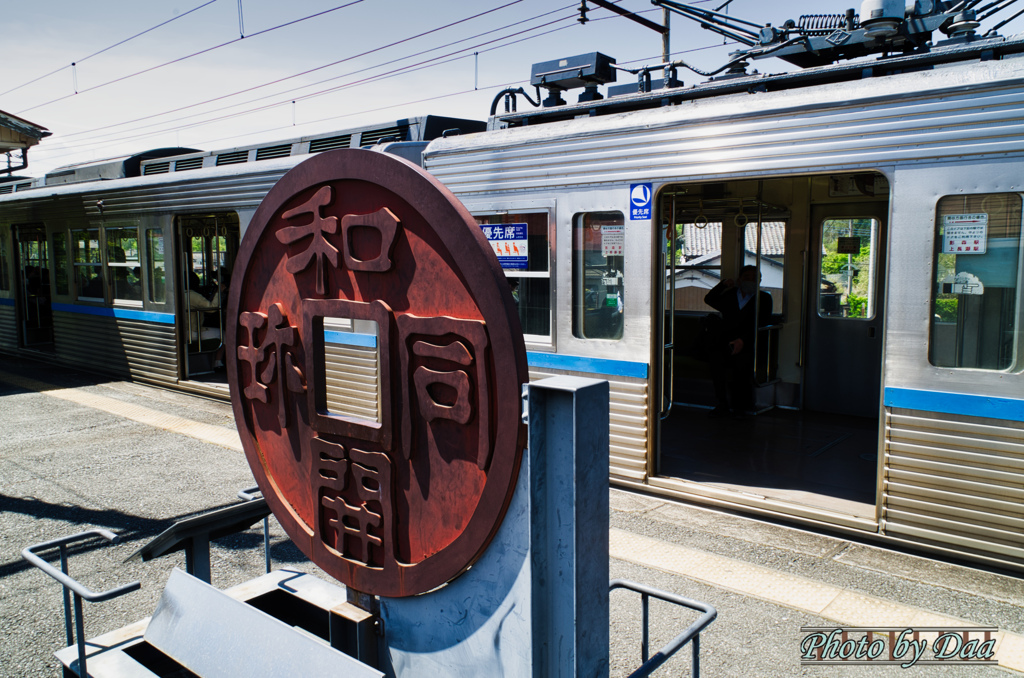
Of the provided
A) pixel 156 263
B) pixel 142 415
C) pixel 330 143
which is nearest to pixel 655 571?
pixel 330 143

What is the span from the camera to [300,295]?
2.57 meters

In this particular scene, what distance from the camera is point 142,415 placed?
8977mm

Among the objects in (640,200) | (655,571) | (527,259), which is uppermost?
(640,200)

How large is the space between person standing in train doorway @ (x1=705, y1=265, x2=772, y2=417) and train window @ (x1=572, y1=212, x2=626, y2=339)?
8.60 ft

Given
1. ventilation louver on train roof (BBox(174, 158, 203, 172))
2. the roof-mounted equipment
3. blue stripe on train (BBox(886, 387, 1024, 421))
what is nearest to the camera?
blue stripe on train (BBox(886, 387, 1024, 421))

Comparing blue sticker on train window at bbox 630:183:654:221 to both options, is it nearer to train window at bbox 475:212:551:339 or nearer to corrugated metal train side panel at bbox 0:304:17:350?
train window at bbox 475:212:551:339

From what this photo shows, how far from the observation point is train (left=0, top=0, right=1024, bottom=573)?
429 centimetres

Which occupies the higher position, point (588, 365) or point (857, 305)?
point (857, 305)

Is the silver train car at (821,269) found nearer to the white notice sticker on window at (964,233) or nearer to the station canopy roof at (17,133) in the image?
the white notice sticker on window at (964,233)

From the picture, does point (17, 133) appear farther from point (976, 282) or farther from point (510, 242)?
point (976, 282)

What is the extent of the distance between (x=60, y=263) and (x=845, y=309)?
40.1 ft

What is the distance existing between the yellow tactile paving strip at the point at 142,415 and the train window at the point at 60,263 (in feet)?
5.99

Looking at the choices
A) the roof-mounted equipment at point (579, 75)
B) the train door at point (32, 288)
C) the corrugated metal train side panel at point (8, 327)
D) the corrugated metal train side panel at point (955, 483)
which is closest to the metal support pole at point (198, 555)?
the corrugated metal train side panel at point (955, 483)

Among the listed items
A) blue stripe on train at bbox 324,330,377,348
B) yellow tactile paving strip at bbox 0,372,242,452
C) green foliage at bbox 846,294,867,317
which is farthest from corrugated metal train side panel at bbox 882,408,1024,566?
yellow tactile paving strip at bbox 0,372,242,452
